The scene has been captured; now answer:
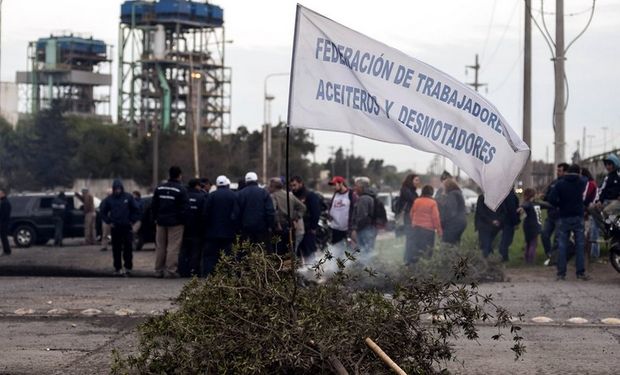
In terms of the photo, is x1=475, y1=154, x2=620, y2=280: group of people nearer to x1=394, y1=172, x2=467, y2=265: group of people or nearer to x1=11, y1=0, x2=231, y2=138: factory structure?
x1=394, y1=172, x2=467, y2=265: group of people

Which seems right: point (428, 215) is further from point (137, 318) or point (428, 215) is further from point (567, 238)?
point (137, 318)

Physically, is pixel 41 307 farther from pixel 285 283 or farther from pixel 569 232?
pixel 569 232

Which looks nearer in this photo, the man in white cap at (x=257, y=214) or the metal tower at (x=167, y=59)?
the man in white cap at (x=257, y=214)

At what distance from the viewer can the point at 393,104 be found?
8688 millimetres

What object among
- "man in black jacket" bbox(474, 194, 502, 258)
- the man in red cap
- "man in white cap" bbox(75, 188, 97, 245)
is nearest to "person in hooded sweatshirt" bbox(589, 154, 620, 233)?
"man in black jacket" bbox(474, 194, 502, 258)

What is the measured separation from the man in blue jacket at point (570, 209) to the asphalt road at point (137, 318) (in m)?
0.48

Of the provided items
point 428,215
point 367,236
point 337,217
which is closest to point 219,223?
point 337,217

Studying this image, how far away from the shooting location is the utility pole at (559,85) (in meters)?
24.2

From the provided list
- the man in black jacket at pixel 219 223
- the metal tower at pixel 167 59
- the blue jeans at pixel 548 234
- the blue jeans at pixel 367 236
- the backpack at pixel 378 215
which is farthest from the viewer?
the metal tower at pixel 167 59

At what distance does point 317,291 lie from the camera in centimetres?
801

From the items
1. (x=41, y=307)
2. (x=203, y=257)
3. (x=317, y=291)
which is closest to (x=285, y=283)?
(x=317, y=291)

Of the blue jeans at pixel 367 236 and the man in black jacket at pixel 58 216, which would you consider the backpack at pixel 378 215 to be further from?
the man in black jacket at pixel 58 216

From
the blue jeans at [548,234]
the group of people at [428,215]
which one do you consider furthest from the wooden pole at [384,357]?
the blue jeans at [548,234]

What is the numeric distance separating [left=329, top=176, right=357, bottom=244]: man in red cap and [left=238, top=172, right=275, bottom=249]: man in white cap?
8.52 feet
